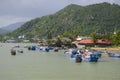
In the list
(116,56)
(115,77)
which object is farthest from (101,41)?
(115,77)

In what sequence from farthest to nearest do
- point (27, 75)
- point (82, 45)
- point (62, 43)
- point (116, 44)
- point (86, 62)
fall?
point (62, 43) < point (82, 45) < point (116, 44) < point (86, 62) < point (27, 75)

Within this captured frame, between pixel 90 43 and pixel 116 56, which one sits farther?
pixel 90 43

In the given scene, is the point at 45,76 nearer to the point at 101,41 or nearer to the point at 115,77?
the point at 115,77

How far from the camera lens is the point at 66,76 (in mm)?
35969

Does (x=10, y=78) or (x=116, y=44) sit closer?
(x=10, y=78)

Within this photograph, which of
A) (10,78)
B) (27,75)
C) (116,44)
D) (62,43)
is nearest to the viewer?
(10,78)

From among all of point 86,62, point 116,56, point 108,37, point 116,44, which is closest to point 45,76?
point 86,62

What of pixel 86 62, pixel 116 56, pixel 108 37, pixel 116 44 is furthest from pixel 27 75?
pixel 108 37

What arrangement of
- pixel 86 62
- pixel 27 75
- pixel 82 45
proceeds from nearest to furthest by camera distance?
1. pixel 27 75
2. pixel 86 62
3. pixel 82 45

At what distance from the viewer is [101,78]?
34.7 m

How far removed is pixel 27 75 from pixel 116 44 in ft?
246

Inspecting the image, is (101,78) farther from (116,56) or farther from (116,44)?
(116,44)

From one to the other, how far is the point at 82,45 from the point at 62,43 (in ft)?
37.3

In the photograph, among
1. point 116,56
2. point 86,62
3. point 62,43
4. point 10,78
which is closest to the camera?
point 10,78
